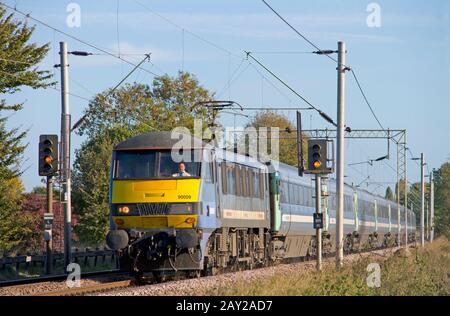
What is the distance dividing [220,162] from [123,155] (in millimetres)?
2822

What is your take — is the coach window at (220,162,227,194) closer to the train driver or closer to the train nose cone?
the train driver

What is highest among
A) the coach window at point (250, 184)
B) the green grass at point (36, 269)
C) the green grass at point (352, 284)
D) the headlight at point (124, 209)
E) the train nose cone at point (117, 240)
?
the coach window at point (250, 184)

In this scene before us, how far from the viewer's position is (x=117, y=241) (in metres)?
23.4

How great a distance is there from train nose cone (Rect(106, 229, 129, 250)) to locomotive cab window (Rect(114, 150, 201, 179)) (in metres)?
1.46

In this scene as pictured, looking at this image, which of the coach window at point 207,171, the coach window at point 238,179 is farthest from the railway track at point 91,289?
the coach window at point 238,179

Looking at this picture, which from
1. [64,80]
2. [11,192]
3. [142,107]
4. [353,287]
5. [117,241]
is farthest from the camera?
[142,107]

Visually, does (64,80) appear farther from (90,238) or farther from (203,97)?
(203,97)

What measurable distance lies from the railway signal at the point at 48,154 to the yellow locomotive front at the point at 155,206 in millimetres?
4024

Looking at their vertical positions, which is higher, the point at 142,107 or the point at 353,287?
the point at 142,107

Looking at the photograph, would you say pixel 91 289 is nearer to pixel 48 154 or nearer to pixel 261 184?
pixel 48 154

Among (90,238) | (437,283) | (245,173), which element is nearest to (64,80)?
(245,173)

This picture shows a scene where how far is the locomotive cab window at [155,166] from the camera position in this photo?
23.8 m

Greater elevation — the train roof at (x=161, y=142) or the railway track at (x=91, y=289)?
the train roof at (x=161, y=142)

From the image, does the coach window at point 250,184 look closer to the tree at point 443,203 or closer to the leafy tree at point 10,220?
the leafy tree at point 10,220
